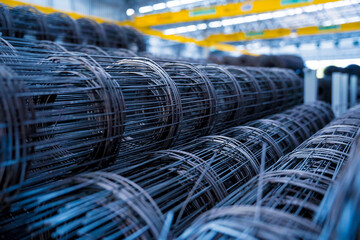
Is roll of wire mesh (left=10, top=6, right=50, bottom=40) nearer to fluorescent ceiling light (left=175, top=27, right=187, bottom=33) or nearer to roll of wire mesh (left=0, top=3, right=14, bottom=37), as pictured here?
roll of wire mesh (left=0, top=3, right=14, bottom=37)

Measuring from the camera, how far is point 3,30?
2.78 meters

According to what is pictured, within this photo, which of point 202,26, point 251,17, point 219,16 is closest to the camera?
point 219,16

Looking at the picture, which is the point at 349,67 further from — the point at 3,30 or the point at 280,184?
the point at 3,30

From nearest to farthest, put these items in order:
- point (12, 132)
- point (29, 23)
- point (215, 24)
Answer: point (12, 132), point (29, 23), point (215, 24)

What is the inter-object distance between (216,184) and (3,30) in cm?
248

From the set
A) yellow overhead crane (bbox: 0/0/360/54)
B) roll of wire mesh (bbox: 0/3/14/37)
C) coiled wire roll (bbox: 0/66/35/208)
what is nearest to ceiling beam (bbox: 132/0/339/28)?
yellow overhead crane (bbox: 0/0/360/54)

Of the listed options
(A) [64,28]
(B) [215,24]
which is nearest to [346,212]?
(A) [64,28]

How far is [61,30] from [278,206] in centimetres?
312

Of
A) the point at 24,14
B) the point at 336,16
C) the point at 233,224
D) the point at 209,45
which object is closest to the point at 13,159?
the point at 233,224

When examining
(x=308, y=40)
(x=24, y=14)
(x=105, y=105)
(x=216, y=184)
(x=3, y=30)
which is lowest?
(x=216, y=184)

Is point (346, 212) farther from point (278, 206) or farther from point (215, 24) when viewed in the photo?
point (215, 24)

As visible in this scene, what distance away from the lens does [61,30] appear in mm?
3471

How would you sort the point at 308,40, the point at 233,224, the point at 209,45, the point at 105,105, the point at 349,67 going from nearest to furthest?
the point at 233,224, the point at 105,105, the point at 349,67, the point at 209,45, the point at 308,40

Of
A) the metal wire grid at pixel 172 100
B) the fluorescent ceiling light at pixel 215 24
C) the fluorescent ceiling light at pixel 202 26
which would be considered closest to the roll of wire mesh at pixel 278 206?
the metal wire grid at pixel 172 100
